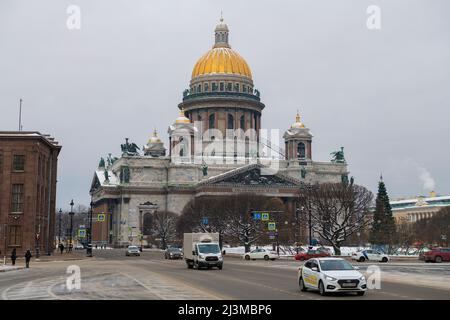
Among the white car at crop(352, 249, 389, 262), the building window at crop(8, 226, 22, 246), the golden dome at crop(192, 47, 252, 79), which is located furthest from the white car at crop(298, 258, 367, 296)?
the golden dome at crop(192, 47, 252, 79)

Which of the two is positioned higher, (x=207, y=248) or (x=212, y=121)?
(x=212, y=121)

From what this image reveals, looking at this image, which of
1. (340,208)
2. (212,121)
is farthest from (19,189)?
(212,121)

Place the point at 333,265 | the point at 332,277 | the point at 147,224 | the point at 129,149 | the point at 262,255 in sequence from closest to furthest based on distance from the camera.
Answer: the point at 332,277, the point at 333,265, the point at 262,255, the point at 147,224, the point at 129,149

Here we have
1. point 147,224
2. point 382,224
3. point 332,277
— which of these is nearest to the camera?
point 332,277

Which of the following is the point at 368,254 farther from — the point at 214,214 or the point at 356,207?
the point at 214,214

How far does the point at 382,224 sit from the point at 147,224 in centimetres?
5878

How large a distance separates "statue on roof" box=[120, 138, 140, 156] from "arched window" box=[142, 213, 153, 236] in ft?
47.9

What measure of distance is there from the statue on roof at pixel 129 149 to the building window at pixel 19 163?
81453 millimetres

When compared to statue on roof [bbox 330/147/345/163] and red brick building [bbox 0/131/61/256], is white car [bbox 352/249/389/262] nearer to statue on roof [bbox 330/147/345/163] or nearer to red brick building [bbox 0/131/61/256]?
red brick building [bbox 0/131/61/256]

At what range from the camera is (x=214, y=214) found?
105 meters

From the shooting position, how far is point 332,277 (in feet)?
82.9

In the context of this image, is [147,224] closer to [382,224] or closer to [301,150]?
[301,150]

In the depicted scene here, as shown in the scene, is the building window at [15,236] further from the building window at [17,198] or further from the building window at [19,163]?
the building window at [19,163]
